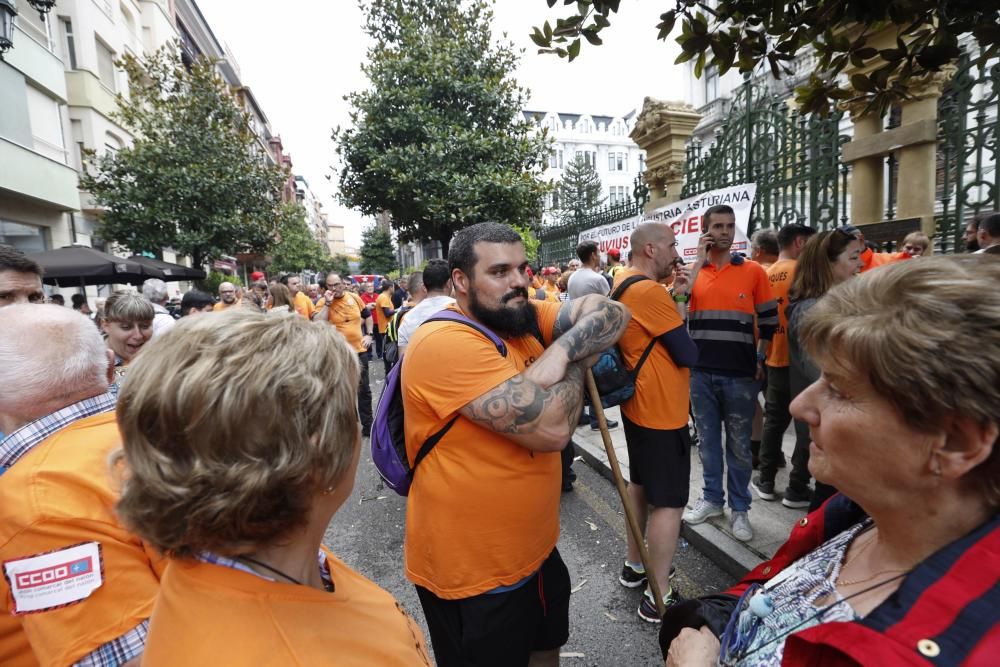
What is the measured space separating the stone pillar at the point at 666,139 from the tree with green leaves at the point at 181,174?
42.4 ft

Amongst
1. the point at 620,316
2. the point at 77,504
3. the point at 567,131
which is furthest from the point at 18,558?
the point at 567,131

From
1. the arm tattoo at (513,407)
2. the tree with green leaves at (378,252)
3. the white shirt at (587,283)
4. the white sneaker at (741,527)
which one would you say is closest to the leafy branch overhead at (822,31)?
the arm tattoo at (513,407)

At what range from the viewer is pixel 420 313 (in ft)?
16.2

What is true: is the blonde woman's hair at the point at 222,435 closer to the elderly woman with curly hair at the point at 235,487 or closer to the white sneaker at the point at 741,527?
the elderly woman with curly hair at the point at 235,487

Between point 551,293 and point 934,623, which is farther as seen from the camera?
point 551,293

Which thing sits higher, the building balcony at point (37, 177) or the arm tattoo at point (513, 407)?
the building balcony at point (37, 177)

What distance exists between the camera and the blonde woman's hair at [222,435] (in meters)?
0.86

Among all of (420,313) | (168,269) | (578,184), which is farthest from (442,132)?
(578,184)

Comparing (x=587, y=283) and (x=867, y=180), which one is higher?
(x=867, y=180)

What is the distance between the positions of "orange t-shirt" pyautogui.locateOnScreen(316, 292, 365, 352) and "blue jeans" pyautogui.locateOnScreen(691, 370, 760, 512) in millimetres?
5286

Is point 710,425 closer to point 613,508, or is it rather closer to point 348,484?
point 613,508

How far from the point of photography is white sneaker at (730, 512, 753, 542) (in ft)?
11.3

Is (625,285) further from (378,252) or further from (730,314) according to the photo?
(378,252)

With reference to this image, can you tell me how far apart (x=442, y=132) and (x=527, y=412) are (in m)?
11.8
